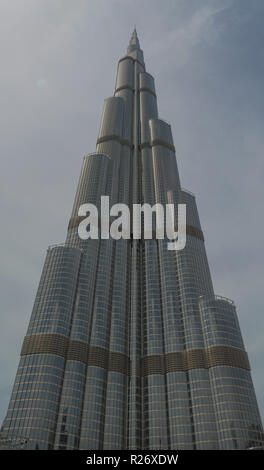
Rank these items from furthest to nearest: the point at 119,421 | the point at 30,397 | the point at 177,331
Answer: the point at 177,331 < the point at 119,421 < the point at 30,397

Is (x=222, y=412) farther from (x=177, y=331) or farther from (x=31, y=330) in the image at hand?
(x=31, y=330)

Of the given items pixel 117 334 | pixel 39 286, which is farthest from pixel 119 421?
pixel 39 286

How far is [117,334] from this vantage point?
197 m

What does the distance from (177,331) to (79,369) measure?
54873 mm

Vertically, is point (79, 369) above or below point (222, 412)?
above

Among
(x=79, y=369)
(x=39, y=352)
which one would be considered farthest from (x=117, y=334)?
Answer: (x=39, y=352)

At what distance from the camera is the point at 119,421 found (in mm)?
169625

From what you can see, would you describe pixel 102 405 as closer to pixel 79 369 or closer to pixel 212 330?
pixel 79 369
